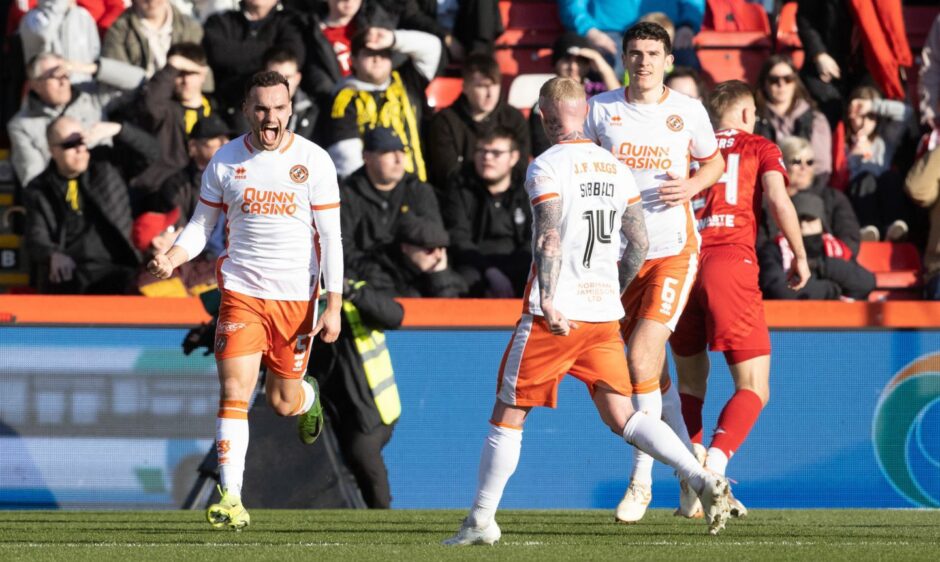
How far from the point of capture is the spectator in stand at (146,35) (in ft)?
44.3

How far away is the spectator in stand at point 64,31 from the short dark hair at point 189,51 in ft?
3.16

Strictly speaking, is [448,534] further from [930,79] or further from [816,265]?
[930,79]

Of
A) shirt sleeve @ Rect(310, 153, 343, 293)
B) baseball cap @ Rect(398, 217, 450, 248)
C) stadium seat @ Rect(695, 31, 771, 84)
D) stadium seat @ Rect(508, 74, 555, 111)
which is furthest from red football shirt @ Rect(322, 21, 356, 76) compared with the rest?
shirt sleeve @ Rect(310, 153, 343, 293)

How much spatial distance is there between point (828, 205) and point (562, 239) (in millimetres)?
5932

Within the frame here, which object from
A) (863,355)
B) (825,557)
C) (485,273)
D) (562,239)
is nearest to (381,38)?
(485,273)

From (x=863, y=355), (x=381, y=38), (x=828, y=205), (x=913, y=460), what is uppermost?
(x=381, y=38)

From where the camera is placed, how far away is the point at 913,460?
441 inches

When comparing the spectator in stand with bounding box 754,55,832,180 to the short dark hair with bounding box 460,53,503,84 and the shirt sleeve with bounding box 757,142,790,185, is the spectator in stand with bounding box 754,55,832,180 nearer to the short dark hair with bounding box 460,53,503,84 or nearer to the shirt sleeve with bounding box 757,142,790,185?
the short dark hair with bounding box 460,53,503,84

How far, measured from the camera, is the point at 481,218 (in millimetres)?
12312

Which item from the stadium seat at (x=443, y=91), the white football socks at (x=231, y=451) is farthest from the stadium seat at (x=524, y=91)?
the white football socks at (x=231, y=451)

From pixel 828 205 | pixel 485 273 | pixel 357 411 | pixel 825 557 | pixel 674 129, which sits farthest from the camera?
pixel 828 205

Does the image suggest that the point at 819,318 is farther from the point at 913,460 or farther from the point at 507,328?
the point at 507,328

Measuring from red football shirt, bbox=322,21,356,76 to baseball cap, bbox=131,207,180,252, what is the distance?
2.58 metres

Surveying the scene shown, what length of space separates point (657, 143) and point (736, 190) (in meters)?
0.83
